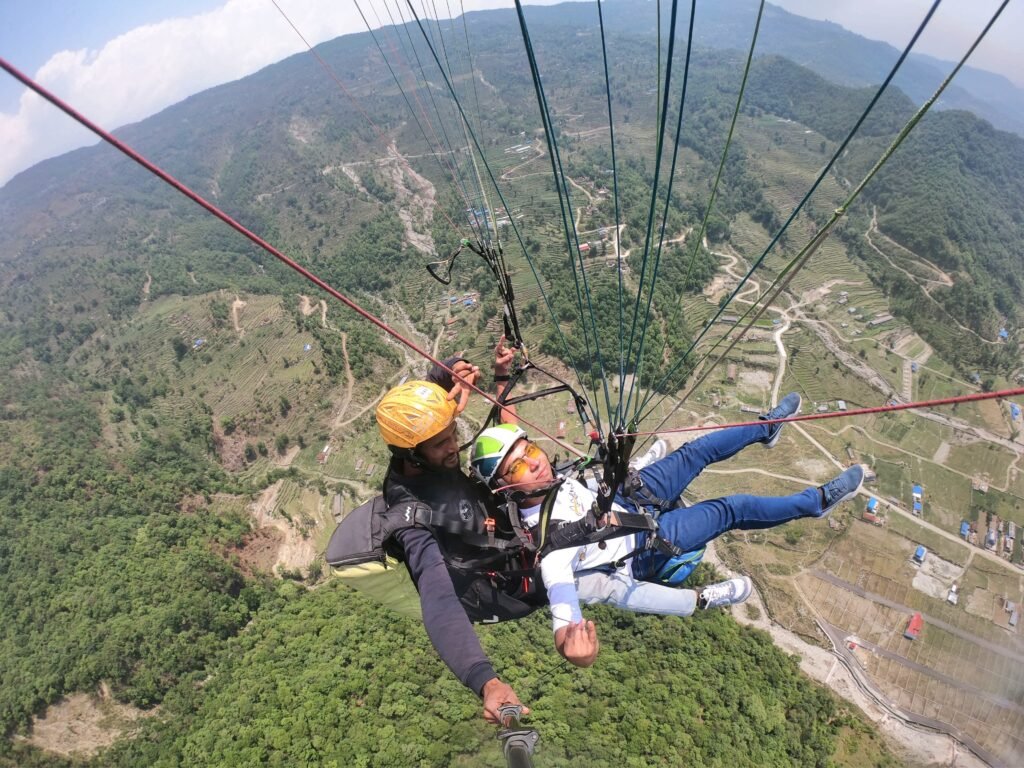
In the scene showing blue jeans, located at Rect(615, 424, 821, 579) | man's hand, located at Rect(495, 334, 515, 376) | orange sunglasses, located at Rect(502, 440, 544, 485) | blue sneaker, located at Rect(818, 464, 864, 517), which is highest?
man's hand, located at Rect(495, 334, 515, 376)

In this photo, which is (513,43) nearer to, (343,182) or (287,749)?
(343,182)

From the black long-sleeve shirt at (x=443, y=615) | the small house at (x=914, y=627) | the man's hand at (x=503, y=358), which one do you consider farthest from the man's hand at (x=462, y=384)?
the small house at (x=914, y=627)

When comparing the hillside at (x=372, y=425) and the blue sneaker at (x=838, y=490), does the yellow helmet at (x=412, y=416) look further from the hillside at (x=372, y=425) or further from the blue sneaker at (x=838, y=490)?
the blue sneaker at (x=838, y=490)

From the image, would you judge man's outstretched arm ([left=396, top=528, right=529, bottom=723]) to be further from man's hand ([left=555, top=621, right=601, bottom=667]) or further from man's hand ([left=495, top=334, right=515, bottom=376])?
man's hand ([left=495, top=334, right=515, bottom=376])

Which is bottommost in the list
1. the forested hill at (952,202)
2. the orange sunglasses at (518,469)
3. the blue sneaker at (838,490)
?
the blue sneaker at (838,490)

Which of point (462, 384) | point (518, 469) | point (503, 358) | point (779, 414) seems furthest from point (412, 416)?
point (779, 414)

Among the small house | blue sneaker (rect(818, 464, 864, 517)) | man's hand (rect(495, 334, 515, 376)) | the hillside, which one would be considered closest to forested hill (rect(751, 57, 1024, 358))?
the hillside

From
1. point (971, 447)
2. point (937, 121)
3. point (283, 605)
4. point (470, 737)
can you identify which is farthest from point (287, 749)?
point (937, 121)
